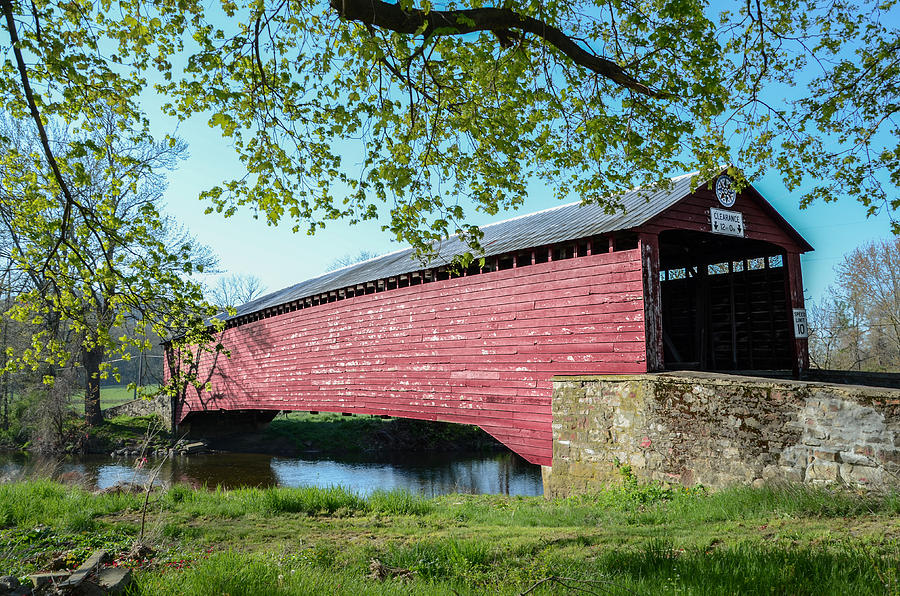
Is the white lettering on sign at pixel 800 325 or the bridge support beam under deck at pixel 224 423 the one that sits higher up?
the white lettering on sign at pixel 800 325

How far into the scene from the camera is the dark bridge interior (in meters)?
11.8

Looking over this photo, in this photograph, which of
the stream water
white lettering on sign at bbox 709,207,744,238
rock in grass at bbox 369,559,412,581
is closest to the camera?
rock in grass at bbox 369,559,412,581

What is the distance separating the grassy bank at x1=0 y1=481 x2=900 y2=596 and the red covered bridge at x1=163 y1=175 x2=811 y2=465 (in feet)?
7.77

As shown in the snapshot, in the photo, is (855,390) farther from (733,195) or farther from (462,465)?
(462,465)

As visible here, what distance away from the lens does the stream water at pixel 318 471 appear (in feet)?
48.8

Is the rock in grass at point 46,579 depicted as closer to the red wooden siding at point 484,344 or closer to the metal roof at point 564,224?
the metal roof at point 564,224

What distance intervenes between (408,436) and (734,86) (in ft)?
60.1

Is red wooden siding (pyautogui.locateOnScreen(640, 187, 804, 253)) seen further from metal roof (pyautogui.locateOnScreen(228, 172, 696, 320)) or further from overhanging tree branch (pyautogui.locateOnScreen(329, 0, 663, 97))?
overhanging tree branch (pyautogui.locateOnScreen(329, 0, 663, 97))

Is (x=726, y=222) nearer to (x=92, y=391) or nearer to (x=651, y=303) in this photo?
(x=651, y=303)

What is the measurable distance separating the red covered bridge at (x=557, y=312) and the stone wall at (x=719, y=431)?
0.53 meters

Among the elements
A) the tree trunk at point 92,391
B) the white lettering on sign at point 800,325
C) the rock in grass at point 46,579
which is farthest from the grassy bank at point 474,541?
the tree trunk at point 92,391

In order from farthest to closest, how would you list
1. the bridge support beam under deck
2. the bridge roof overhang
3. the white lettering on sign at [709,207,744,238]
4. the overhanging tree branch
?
the bridge support beam under deck < the white lettering on sign at [709,207,744,238] < the bridge roof overhang < the overhanging tree branch

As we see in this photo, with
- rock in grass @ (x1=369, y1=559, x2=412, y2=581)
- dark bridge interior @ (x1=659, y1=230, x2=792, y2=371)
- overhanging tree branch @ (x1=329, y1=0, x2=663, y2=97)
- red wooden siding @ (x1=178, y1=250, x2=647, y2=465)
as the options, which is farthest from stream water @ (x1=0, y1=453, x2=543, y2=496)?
overhanging tree branch @ (x1=329, y1=0, x2=663, y2=97)

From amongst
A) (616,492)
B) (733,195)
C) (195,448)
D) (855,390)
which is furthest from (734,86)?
(195,448)
